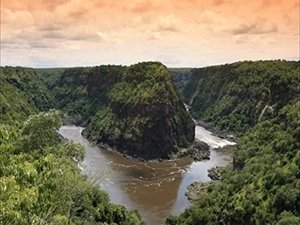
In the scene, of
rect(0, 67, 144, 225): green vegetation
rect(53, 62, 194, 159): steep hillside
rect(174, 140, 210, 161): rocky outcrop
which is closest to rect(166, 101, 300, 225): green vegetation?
rect(0, 67, 144, 225): green vegetation

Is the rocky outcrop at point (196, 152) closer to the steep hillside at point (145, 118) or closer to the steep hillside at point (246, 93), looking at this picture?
the steep hillside at point (145, 118)

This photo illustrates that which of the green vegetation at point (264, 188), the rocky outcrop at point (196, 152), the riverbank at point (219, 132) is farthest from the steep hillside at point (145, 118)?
the green vegetation at point (264, 188)

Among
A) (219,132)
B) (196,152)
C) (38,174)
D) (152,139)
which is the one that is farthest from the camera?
(219,132)

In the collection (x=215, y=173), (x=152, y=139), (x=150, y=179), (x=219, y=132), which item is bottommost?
(x=219, y=132)

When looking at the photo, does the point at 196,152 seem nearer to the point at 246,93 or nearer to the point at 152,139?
the point at 152,139

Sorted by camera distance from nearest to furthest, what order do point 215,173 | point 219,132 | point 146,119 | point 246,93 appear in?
point 215,173 → point 146,119 → point 219,132 → point 246,93

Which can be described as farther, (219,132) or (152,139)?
(219,132)

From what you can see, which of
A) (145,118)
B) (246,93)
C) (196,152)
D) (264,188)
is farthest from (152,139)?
(264,188)
